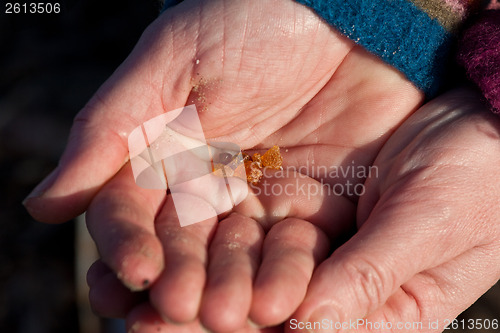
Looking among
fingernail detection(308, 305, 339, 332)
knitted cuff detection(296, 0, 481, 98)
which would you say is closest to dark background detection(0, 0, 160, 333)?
fingernail detection(308, 305, 339, 332)

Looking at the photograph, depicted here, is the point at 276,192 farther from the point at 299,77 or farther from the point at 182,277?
the point at 182,277

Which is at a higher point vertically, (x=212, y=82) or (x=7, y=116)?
(x=212, y=82)

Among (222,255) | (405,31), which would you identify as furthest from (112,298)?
(405,31)

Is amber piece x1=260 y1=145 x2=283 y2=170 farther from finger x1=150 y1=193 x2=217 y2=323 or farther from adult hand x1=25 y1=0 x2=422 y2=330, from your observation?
finger x1=150 y1=193 x2=217 y2=323

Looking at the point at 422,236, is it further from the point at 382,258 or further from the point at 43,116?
the point at 43,116

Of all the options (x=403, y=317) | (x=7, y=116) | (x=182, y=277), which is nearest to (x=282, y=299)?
(x=182, y=277)

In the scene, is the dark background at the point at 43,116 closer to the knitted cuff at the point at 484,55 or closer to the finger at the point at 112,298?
the finger at the point at 112,298
